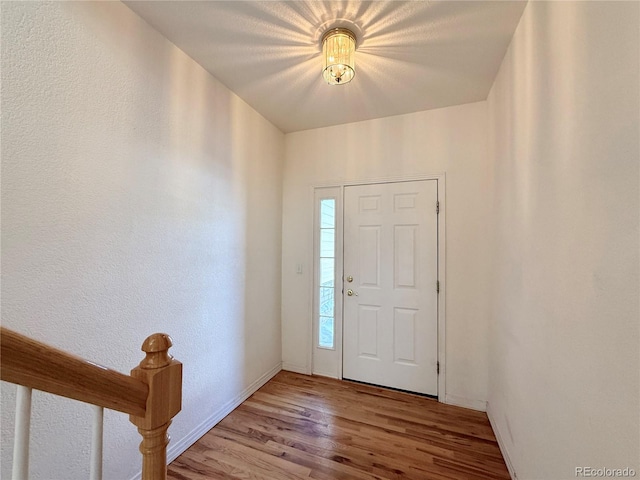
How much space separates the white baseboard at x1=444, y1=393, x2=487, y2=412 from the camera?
2.18 m

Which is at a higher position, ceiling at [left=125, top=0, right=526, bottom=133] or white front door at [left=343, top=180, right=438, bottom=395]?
ceiling at [left=125, top=0, right=526, bottom=133]

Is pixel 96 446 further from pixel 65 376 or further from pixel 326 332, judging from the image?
pixel 326 332

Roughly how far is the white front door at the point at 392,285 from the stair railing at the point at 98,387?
208cm

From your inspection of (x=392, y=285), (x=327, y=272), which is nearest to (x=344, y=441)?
(x=392, y=285)

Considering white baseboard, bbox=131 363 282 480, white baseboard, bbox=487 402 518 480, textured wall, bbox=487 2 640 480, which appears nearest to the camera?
textured wall, bbox=487 2 640 480

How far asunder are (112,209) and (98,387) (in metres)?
1.10

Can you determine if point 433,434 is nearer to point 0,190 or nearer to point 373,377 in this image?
point 373,377

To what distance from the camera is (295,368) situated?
9.30 ft

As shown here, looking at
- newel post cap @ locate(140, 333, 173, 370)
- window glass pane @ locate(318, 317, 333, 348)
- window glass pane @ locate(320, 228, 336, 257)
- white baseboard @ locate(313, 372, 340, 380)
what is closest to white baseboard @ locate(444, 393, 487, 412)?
white baseboard @ locate(313, 372, 340, 380)

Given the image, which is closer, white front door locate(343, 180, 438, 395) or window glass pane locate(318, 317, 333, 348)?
white front door locate(343, 180, 438, 395)

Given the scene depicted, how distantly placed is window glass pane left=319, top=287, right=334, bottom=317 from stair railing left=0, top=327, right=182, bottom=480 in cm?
210

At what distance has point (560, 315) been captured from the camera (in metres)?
1.04

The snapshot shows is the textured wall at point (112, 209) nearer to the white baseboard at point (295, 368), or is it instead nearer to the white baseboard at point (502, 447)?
the white baseboard at point (295, 368)

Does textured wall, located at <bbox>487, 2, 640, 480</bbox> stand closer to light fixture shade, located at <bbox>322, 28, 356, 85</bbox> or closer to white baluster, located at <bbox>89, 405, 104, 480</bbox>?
light fixture shade, located at <bbox>322, 28, 356, 85</bbox>
